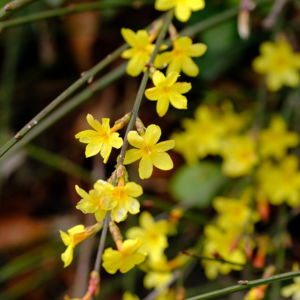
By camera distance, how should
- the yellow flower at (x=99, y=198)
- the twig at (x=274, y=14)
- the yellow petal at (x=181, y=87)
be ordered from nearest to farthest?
the yellow flower at (x=99, y=198), the yellow petal at (x=181, y=87), the twig at (x=274, y=14)

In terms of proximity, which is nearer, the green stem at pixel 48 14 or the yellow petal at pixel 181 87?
the yellow petal at pixel 181 87

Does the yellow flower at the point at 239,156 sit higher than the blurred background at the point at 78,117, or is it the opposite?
the blurred background at the point at 78,117

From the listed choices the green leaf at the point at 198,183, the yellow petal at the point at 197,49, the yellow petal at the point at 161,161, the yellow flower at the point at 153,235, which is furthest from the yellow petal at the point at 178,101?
the green leaf at the point at 198,183

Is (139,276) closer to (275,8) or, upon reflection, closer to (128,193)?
(275,8)

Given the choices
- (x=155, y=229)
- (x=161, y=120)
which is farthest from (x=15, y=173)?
(x=155, y=229)

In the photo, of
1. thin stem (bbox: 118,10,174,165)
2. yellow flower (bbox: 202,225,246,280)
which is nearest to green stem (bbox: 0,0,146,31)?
thin stem (bbox: 118,10,174,165)

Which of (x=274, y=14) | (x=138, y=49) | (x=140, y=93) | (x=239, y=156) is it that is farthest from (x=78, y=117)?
(x=140, y=93)

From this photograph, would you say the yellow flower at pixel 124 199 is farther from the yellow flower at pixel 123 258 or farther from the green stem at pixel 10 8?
the green stem at pixel 10 8

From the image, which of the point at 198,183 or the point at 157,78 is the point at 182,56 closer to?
the point at 157,78
